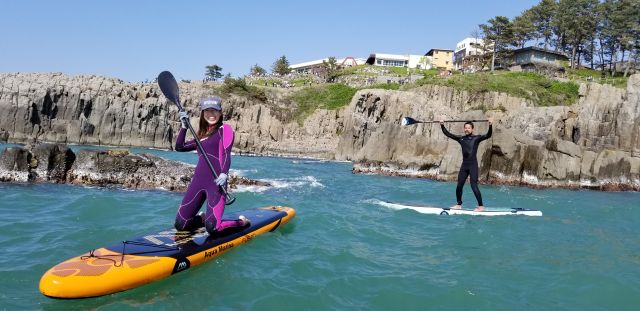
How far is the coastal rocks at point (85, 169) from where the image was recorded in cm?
1520

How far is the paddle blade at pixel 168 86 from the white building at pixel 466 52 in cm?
6611

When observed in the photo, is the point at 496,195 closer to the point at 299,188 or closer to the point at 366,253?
the point at 299,188

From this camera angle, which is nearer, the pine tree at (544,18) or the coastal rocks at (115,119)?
the coastal rocks at (115,119)

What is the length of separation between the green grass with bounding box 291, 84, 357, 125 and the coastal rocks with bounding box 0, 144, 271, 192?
38027mm

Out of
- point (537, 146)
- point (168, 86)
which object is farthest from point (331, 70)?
point (168, 86)

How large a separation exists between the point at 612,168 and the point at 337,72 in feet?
169

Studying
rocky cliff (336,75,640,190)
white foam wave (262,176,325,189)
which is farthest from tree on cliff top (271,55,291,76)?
white foam wave (262,176,325,189)

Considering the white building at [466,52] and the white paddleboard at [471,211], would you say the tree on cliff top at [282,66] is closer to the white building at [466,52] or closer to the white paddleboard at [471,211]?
the white building at [466,52]

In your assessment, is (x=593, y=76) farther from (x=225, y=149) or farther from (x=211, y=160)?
(x=211, y=160)

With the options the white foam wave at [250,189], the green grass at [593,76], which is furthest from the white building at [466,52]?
the white foam wave at [250,189]

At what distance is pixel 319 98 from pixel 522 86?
→ 2397cm

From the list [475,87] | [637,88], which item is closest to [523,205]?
[637,88]

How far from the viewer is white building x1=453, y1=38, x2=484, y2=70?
228 ft

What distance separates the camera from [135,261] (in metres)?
6.24
